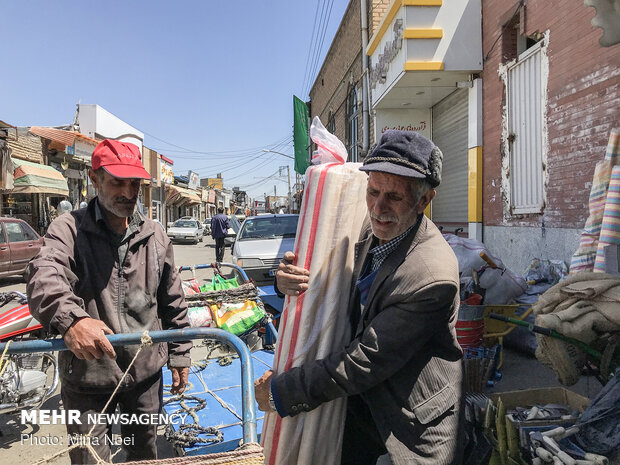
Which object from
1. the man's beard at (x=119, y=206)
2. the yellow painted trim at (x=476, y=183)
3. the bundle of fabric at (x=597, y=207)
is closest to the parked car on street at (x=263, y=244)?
the yellow painted trim at (x=476, y=183)

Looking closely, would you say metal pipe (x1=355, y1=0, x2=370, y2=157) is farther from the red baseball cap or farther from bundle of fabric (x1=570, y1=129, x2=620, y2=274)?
the red baseball cap

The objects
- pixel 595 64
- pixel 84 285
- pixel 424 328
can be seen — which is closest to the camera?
pixel 424 328

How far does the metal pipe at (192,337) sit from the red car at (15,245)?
11.0 m

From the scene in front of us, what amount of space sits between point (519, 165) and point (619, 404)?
5.10 metres

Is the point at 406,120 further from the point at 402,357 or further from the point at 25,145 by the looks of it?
the point at 25,145

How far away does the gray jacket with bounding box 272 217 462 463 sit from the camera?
56.5 inches

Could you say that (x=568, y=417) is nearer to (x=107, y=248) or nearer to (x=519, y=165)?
(x=107, y=248)

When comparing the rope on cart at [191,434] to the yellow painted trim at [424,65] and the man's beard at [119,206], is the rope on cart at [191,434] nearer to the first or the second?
the man's beard at [119,206]

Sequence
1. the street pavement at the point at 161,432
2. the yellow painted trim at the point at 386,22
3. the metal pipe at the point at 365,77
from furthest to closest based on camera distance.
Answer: the metal pipe at the point at 365,77, the yellow painted trim at the point at 386,22, the street pavement at the point at 161,432

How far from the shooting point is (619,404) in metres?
2.45

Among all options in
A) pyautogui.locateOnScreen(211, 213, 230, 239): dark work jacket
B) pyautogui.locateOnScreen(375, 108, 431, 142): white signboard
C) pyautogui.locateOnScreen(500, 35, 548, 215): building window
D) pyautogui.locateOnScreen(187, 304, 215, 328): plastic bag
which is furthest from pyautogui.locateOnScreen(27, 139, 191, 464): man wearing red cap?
pyautogui.locateOnScreen(211, 213, 230, 239): dark work jacket

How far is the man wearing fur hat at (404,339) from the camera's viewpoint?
144cm

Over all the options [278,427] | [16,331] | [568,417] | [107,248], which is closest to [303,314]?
[278,427]

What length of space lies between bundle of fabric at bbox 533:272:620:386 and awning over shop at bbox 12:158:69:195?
17.0 metres
